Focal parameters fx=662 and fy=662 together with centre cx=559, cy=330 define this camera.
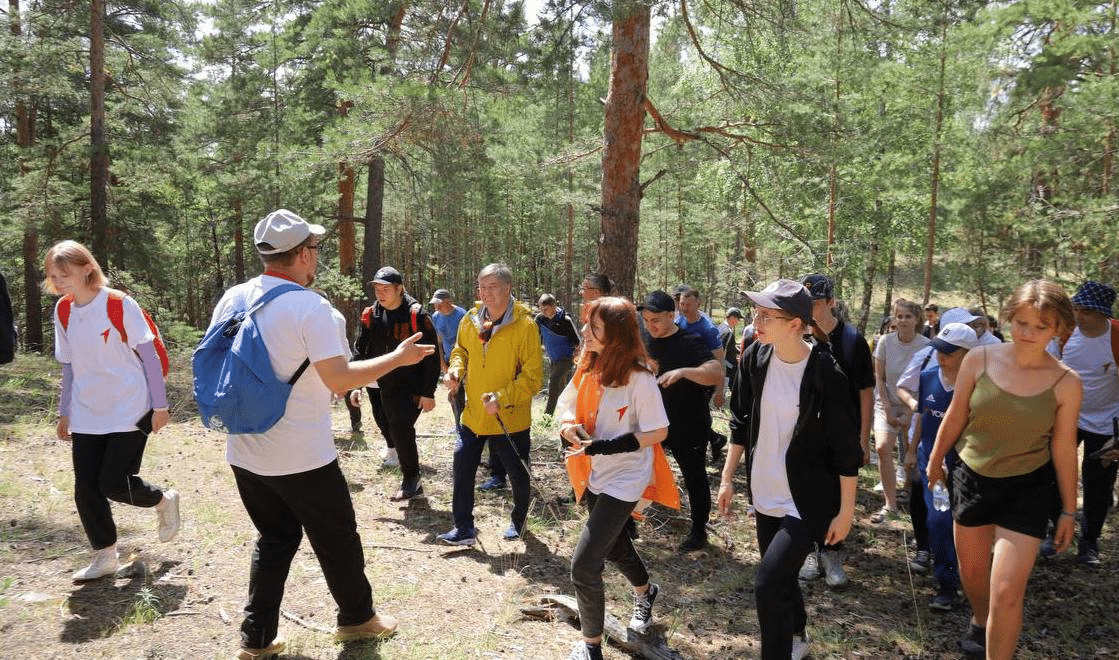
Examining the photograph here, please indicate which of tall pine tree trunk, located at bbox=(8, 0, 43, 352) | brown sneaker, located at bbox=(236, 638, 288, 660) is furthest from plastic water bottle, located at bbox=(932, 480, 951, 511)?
tall pine tree trunk, located at bbox=(8, 0, 43, 352)

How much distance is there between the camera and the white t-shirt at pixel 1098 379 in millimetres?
4984

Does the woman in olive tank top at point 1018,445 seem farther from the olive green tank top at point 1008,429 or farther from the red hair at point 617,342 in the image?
the red hair at point 617,342

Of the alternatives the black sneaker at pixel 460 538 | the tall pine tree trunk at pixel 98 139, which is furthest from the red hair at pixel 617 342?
the tall pine tree trunk at pixel 98 139

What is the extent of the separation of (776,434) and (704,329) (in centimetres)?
349

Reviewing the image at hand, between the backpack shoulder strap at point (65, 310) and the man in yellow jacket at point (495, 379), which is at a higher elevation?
the backpack shoulder strap at point (65, 310)

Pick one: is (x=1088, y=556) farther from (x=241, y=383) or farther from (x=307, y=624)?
(x=241, y=383)

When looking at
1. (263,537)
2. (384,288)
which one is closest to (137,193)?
(384,288)

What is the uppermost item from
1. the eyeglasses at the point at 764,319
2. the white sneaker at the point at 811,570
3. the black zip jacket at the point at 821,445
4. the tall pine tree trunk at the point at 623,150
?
the tall pine tree trunk at the point at 623,150

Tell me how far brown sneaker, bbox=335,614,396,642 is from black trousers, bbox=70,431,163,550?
1.49 m

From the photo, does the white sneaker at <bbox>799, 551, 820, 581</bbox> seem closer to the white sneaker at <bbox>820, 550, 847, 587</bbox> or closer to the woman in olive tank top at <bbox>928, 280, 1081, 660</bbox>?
the white sneaker at <bbox>820, 550, 847, 587</bbox>

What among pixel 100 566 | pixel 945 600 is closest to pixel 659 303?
pixel 945 600

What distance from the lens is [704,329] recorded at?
21.1ft

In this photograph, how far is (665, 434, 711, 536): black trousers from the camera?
505 centimetres

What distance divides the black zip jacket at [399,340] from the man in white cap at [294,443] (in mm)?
2463
